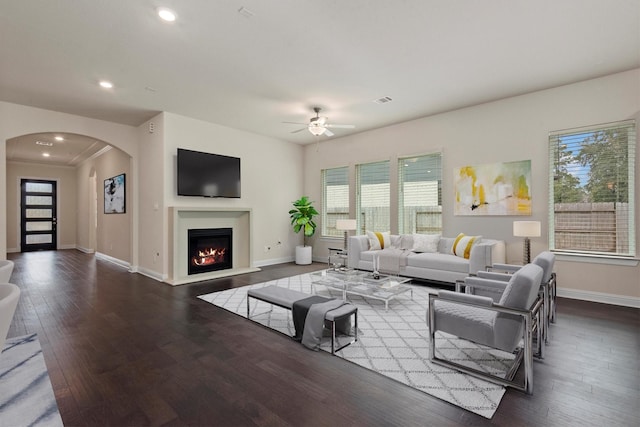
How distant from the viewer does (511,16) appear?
3.06m

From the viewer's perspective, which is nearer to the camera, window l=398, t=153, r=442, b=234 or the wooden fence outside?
the wooden fence outside

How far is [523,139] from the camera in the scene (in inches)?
200

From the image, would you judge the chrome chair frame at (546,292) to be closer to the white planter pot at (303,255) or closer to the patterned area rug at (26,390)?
the patterned area rug at (26,390)

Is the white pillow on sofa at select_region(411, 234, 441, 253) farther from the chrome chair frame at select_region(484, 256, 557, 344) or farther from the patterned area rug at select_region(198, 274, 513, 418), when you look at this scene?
the chrome chair frame at select_region(484, 256, 557, 344)

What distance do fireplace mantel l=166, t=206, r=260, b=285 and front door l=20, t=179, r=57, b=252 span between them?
859 cm

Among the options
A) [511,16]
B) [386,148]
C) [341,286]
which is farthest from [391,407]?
[386,148]

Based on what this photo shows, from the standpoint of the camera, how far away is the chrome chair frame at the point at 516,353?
213 cm

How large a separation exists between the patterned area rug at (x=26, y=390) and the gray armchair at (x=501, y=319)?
8.98 feet

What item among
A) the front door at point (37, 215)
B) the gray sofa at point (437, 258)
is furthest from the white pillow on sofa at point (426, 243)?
the front door at point (37, 215)

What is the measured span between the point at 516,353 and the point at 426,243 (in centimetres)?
321

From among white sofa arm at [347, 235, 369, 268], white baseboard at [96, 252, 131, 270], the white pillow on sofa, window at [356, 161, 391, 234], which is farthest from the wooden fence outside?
white baseboard at [96, 252, 131, 270]

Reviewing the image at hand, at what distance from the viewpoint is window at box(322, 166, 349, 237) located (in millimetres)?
7828

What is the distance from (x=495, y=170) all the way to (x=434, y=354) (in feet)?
12.9

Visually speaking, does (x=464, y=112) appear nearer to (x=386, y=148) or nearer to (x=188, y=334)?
(x=386, y=148)
